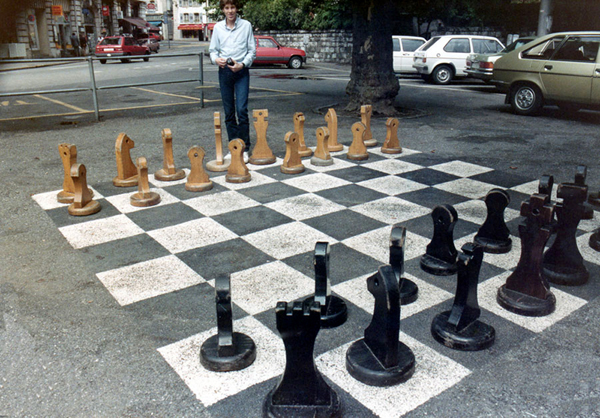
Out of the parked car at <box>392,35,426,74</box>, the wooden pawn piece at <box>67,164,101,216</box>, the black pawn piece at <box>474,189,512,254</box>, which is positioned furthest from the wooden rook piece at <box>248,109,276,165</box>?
the parked car at <box>392,35,426,74</box>

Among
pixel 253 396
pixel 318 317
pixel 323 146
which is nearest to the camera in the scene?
pixel 318 317

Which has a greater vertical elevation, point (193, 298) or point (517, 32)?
point (517, 32)

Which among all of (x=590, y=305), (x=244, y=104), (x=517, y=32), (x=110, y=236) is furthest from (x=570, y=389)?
(x=517, y=32)

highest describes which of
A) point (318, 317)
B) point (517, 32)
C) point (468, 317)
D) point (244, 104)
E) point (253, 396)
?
point (517, 32)

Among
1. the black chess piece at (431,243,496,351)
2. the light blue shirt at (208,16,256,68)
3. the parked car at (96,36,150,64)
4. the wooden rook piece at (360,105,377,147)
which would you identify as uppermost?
the parked car at (96,36,150,64)

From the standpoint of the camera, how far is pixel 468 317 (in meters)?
2.69

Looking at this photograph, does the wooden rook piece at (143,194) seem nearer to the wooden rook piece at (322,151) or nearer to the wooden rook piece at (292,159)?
the wooden rook piece at (292,159)

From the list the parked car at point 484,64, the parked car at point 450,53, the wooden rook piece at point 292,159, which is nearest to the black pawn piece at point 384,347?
the wooden rook piece at point 292,159

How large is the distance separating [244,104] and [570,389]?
4.72 metres

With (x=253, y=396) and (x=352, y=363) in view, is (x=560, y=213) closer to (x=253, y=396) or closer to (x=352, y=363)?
(x=352, y=363)

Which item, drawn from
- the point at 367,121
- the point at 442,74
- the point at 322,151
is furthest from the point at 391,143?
the point at 442,74

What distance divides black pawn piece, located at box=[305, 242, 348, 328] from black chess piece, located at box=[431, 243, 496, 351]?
0.51 m

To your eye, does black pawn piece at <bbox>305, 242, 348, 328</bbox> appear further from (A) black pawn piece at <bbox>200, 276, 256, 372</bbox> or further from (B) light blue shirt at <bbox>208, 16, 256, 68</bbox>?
(B) light blue shirt at <bbox>208, 16, 256, 68</bbox>

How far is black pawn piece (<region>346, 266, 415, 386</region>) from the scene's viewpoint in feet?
7.64
